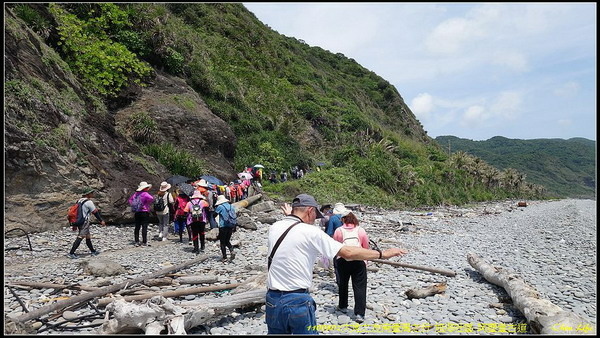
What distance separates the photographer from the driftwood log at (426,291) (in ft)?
20.7

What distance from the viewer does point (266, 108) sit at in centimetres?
2967

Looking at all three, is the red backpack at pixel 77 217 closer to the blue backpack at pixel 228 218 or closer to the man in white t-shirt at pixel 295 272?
the blue backpack at pixel 228 218

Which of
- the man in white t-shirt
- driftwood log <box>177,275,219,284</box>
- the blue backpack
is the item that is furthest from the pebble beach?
the man in white t-shirt

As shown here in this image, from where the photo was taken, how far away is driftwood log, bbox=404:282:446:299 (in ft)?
20.7

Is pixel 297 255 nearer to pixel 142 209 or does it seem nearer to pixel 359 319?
pixel 359 319

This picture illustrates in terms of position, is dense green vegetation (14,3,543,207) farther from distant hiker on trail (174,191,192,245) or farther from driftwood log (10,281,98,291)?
driftwood log (10,281,98,291)

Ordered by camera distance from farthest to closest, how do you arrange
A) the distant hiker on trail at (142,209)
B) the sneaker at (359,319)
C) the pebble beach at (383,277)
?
the distant hiker on trail at (142,209) → the sneaker at (359,319) → the pebble beach at (383,277)

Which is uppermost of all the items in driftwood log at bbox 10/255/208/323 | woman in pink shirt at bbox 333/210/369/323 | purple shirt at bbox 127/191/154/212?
purple shirt at bbox 127/191/154/212

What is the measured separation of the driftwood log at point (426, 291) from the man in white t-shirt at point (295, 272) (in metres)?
3.39

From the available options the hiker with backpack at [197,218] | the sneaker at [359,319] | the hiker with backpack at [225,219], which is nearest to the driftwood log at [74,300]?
the hiker with backpack at [225,219]

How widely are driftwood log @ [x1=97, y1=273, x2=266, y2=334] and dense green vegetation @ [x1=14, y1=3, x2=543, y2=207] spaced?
11.1 m

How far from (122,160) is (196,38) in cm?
1960

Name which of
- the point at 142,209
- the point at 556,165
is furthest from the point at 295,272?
the point at 556,165

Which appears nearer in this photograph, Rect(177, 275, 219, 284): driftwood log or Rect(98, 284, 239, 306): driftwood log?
Rect(98, 284, 239, 306): driftwood log
